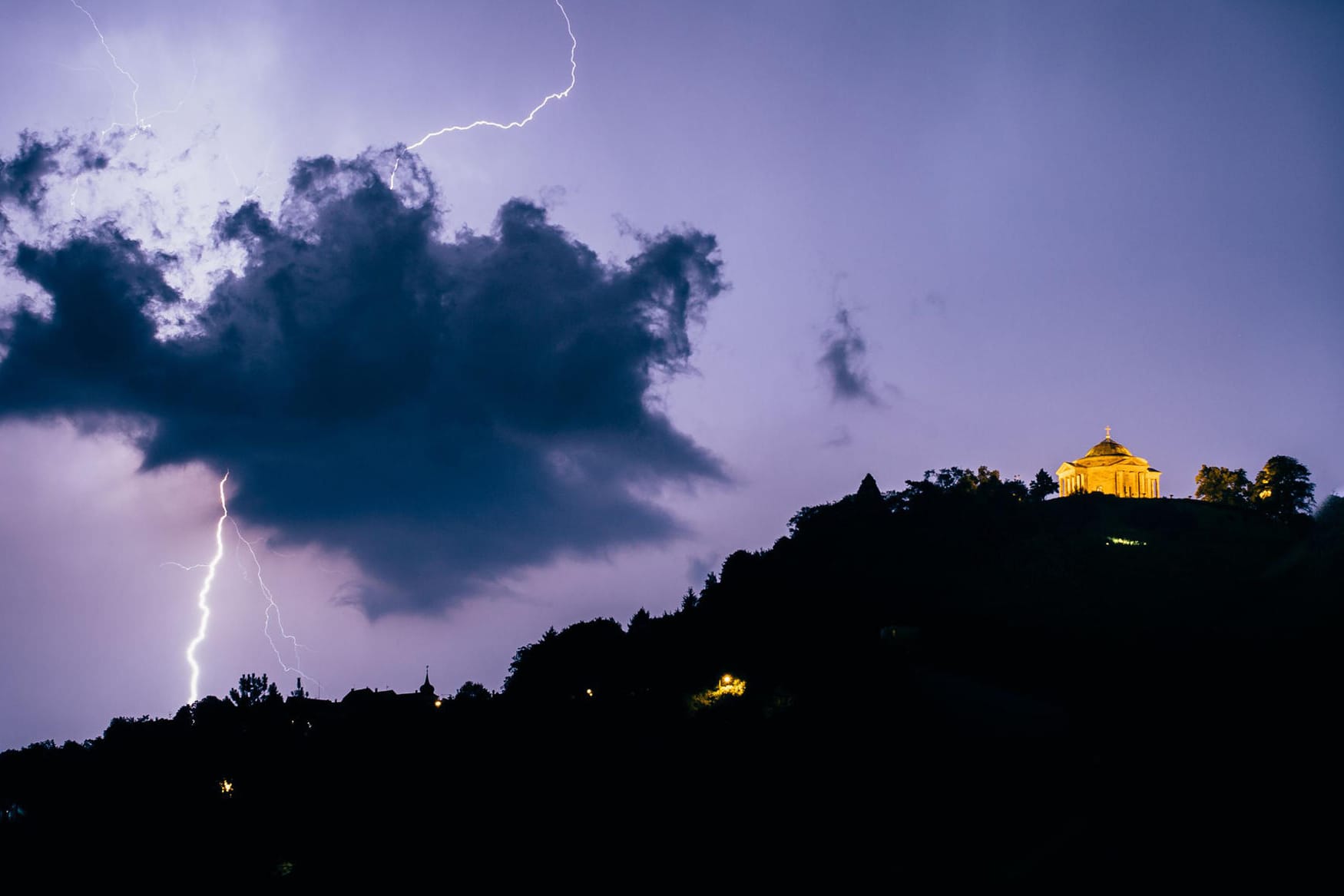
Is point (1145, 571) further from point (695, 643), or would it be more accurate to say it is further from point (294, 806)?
point (294, 806)

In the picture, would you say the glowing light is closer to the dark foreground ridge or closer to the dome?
the dark foreground ridge

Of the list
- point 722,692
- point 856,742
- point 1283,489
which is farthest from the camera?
point 1283,489

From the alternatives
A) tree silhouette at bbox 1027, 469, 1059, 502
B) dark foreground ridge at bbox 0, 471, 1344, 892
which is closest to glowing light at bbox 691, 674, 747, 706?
dark foreground ridge at bbox 0, 471, 1344, 892

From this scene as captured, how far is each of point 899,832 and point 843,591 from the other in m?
42.6

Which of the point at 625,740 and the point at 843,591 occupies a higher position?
the point at 843,591

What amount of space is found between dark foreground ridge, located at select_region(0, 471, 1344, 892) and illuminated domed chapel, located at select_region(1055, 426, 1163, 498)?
859 centimetres

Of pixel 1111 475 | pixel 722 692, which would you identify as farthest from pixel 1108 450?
pixel 722 692

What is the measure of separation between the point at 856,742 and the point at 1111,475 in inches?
2761

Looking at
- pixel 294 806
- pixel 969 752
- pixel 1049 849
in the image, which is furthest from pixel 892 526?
pixel 1049 849

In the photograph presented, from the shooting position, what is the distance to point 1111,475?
9375 centimetres

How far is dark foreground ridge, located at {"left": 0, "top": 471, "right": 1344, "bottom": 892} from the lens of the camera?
2677cm

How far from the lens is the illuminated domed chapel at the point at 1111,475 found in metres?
93.1

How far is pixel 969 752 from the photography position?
110ft

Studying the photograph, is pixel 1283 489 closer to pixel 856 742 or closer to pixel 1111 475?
pixel 1111 475
